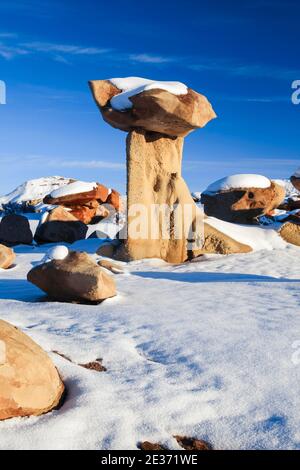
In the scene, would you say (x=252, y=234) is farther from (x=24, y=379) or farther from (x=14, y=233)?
(x=24, y=379)

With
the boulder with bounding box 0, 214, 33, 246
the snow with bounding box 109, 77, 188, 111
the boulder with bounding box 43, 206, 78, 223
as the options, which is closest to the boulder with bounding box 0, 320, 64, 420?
the snow with bounding box 109, 77, 188, 111

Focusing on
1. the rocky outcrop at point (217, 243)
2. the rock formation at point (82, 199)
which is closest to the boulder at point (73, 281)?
the rocky outcrop at point (217, 243)

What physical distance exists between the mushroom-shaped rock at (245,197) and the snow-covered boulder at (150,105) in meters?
3.42

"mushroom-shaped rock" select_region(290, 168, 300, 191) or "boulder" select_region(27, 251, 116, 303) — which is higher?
"mushroom-shaped rock" select_region(290, 168, 300, 191)

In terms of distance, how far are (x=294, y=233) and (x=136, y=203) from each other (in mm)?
4781

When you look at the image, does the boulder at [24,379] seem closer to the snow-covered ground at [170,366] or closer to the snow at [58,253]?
the snow-covered ground at [170,366]

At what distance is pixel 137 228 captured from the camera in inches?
417

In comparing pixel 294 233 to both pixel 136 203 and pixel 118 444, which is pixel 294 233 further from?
pixel 118 444

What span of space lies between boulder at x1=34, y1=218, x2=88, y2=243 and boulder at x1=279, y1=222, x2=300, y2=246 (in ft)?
19.7

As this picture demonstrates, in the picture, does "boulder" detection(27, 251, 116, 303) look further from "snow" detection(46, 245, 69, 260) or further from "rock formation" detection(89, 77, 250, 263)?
"rock formation" detection(89, 77, 250, 263)

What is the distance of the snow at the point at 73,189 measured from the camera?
1931 cm

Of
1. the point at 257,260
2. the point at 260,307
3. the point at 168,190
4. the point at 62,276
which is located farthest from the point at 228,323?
the point at 168,190

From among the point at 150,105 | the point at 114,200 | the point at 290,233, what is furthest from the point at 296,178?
the point at 114,200

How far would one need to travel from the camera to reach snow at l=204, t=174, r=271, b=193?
13602mm
